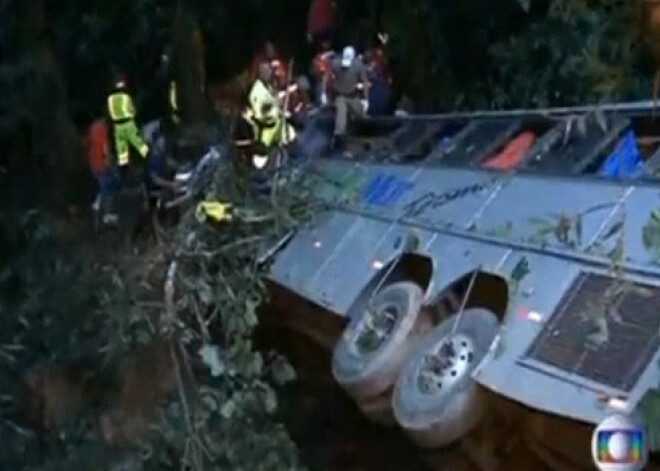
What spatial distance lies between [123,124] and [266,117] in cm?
109

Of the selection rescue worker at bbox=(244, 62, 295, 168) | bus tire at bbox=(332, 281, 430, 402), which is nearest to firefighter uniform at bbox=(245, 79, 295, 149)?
rescue worker at bbox=(244, 62, 295, 168)

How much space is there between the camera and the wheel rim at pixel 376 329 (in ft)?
16.8

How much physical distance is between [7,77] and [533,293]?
130 inches

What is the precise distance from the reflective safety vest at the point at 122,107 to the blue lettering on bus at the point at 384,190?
8.27 ft

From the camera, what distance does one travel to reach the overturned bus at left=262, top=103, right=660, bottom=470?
390 cm

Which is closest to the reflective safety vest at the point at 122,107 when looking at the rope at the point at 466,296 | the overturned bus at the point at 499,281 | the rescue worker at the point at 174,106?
the rescue worker at the point at 174,106

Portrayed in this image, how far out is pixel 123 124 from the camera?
30.0ft

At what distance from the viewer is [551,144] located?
5.61 m

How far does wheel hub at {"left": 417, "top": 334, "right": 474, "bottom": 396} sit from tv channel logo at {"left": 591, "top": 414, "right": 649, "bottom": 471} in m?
0.97

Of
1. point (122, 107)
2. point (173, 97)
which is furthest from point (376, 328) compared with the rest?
point (122, 107)

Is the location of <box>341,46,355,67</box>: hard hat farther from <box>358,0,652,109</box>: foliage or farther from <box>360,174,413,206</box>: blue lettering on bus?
<box>360,174,413,206</box>: blue lettering on bus

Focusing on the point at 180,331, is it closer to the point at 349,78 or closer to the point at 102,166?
the point at 102,166

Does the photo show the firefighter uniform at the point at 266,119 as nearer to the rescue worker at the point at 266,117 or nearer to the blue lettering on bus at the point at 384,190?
the rescue worker at the point at 266,117

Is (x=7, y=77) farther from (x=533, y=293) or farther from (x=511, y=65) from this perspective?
(x=533, y=293)
